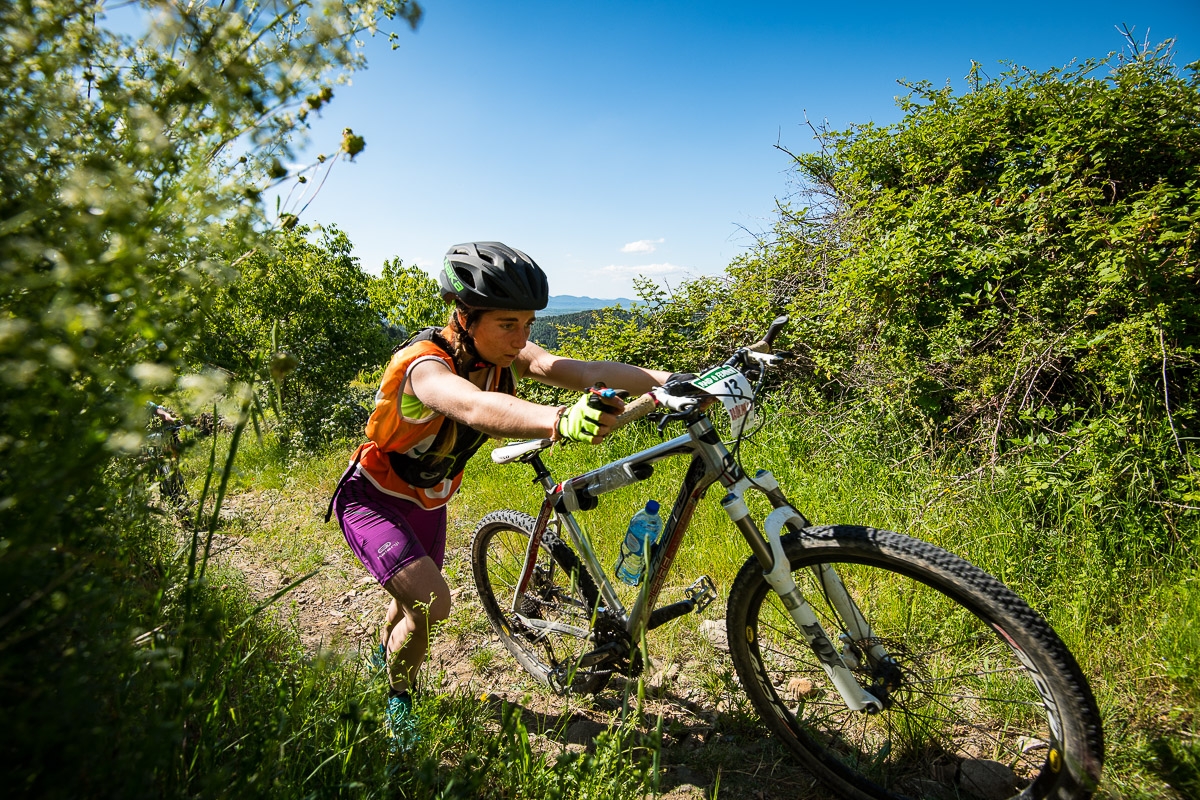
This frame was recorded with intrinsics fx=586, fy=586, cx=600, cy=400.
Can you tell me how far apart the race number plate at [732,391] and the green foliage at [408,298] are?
23.6 feet

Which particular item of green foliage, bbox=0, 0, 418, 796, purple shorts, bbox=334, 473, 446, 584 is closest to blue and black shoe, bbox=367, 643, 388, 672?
purple shorts, bbox=334, 473, 446, 584

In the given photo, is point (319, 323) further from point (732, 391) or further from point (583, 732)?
point (732, 391)

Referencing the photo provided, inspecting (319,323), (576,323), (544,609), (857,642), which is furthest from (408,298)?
(857,642)

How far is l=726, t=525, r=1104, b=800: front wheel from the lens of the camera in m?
1.77

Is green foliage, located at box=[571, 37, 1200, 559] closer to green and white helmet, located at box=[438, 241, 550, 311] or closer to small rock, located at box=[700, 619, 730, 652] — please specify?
small rock, located at box=[700, 619, 730, 652]

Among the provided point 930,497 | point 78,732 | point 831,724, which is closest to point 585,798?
point 831,724

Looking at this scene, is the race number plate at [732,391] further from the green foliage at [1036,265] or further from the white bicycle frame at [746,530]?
the green foliage at [1036,265]

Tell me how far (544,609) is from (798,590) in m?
1.60

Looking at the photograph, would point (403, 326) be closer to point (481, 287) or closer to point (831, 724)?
point (481, 287)

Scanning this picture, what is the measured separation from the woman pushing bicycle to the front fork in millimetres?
696

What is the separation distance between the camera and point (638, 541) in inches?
99.5

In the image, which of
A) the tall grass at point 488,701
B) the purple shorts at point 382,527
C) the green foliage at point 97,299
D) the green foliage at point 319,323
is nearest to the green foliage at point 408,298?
the green foliage at point 319,323

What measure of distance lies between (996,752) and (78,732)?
2.83 m

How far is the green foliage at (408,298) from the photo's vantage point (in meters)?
8.84
